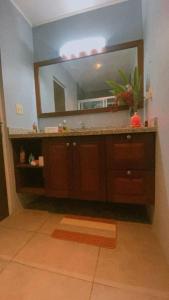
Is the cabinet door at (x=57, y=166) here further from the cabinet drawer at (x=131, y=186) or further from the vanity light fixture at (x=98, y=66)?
the vanity light fixture at (x=98, y=66)

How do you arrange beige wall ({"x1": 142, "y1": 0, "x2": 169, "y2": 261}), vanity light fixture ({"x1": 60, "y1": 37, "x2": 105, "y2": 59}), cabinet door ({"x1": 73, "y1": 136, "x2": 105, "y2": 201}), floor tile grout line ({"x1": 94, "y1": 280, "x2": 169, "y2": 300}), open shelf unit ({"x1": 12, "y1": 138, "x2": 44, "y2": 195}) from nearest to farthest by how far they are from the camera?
floor tile grout line ({"x1": 94, "y1": 280, "x2": 169, "y2": 300}) < beige wall ({"x1": 142, "y1": 0, "x2": 169, "y2": 261}) < cabinet door ({"x1": 73, "y1": 136, "x2": 105, "y2": 201}) < open shelf unit ({"x1": 12, "y1": 138, "x2": 44, "y2": 195}) < vanity light fixture ({"x1": 60, "y1": 37, "x2": 105, "y2": 59})

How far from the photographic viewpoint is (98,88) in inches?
74.5

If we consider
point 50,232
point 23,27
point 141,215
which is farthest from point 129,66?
point 50,232

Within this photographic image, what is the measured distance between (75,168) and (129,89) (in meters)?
1.00

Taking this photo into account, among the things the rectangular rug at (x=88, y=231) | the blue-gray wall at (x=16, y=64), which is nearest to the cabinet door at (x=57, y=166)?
the rectangular rug at (x=88, y=231)

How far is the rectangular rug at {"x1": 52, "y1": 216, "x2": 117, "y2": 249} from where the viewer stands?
1.25 m

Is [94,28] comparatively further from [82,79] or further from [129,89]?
[129,89]

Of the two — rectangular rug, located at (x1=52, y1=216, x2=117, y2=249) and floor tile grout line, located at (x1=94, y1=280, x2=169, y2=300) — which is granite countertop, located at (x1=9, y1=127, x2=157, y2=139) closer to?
rectangular rug, located at (x1=52, y1=216, x2=117, y2=249)

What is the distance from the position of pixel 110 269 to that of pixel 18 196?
4.10 ft

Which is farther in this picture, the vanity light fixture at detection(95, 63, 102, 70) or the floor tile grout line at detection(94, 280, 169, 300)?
the vanity light fixture at detection(95, 63, 102, 70)

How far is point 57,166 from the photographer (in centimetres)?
155

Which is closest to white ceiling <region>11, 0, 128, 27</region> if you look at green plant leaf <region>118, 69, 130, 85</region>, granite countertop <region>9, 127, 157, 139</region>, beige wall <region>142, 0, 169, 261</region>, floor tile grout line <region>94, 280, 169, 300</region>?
green plant leaf <region>118, 69, 130, 85</region>

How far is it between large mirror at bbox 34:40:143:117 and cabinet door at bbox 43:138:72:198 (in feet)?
2.11

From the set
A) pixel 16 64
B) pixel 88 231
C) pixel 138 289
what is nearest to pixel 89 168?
pixel 88 231
